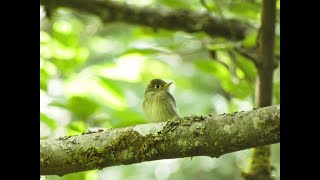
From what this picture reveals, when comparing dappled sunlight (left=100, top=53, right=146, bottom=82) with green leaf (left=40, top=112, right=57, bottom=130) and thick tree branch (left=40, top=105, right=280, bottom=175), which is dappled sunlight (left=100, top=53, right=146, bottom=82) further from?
thick tree branch (left=40, top=105, right=280, bottom=175)

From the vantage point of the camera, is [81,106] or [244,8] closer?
[81,106]

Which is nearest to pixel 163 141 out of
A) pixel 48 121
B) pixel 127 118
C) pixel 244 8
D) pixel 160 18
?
pixel 127 118

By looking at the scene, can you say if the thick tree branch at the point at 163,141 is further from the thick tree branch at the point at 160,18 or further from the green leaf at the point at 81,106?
the thick tree branch at the point at 160,18

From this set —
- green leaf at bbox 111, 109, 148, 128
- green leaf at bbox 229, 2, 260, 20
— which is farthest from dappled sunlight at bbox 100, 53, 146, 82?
green leaf at bbox 229, 2, 260, 20

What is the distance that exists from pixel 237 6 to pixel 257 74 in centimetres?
23

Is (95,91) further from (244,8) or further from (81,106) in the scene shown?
(244,8)

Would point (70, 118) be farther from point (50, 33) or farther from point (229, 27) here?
point (229, 27)

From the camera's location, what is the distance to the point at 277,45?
5.10 feet

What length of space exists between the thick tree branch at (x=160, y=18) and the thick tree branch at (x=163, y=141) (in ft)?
2.30

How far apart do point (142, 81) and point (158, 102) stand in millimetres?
101

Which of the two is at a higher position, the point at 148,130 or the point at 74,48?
the point at 74,48

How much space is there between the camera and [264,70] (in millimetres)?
1461
